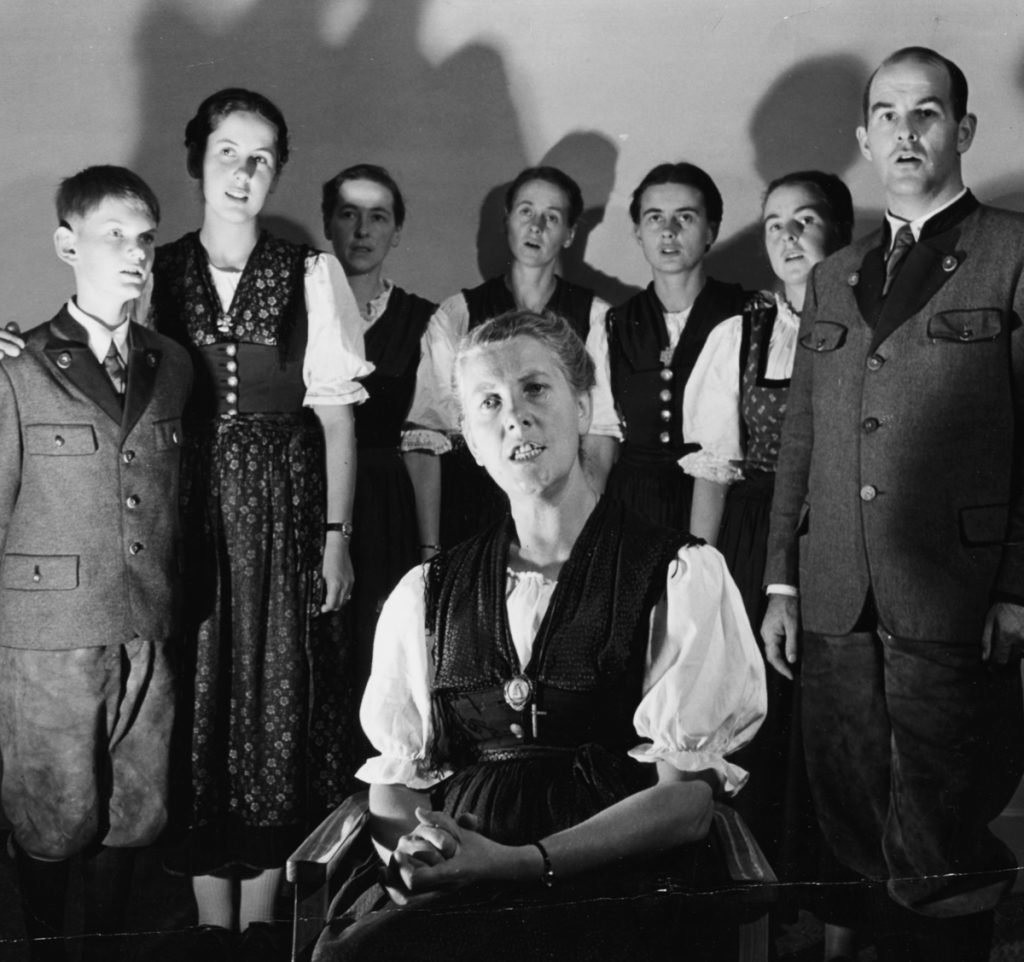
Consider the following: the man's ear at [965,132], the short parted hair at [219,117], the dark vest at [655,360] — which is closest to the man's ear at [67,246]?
the short parted hair at [219,117]

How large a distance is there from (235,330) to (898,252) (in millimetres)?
1258

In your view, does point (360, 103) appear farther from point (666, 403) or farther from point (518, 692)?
point (518, 692)

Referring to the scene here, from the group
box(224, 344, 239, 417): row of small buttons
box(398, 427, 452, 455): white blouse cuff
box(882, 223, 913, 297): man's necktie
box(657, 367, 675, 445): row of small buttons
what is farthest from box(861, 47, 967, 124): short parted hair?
box(224, 344, 239, 417): row of small buttons

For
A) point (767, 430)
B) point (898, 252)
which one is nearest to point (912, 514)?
point (767, 430)

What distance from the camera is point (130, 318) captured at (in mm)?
2574

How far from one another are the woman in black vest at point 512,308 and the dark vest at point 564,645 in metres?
0.51

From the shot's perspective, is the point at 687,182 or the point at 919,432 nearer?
the point at 919,432

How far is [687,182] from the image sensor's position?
277 centimetres

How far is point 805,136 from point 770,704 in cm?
116

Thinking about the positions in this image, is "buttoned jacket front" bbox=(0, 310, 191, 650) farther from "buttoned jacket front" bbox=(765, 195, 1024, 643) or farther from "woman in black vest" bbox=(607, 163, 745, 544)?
"buttoned jacket front" bbox=(765, 195, 1024, 643)

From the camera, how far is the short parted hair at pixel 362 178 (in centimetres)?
274

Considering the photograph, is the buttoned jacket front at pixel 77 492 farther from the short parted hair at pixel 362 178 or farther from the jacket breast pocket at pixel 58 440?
the short parted hair at pixel 362 178

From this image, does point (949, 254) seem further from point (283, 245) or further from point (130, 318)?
point (130, 318)

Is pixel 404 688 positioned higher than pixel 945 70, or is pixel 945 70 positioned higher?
pixel 945 70
